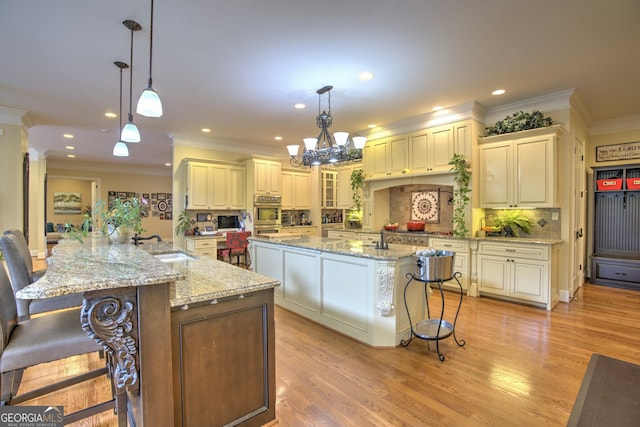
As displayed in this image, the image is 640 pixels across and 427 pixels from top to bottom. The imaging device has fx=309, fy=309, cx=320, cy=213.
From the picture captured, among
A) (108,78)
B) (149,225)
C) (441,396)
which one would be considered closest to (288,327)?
(441,396)

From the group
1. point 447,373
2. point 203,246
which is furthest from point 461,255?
point 203,246

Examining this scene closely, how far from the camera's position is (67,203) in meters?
12.1

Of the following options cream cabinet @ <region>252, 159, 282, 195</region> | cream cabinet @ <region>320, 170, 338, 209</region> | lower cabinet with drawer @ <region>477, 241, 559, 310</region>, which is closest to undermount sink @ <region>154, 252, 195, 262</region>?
lower cabinet with drawer @ <region>477, 241, 559, 310</region>

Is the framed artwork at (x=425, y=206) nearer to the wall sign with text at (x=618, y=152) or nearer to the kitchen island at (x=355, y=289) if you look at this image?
the kitchen island at (x=355, y=289)

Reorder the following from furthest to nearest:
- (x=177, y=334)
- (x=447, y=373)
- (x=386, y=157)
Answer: (x=386, y=157), (x=447, y=373), (x=177, y=334)

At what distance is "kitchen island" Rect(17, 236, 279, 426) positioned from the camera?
1.32 meters

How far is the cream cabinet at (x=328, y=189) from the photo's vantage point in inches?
322

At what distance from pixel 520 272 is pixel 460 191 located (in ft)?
4.55

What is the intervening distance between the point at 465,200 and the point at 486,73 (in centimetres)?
186

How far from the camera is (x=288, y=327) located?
3441mm

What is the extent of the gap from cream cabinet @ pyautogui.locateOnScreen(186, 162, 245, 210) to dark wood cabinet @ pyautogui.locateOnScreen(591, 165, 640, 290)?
273 inches

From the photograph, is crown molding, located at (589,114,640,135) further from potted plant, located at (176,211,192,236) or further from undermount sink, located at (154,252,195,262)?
potted plant, located at (176,211,192,236)

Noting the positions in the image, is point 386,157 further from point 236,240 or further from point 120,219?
point 120,219

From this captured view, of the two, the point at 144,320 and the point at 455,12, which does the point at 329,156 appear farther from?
the point at 144,320
